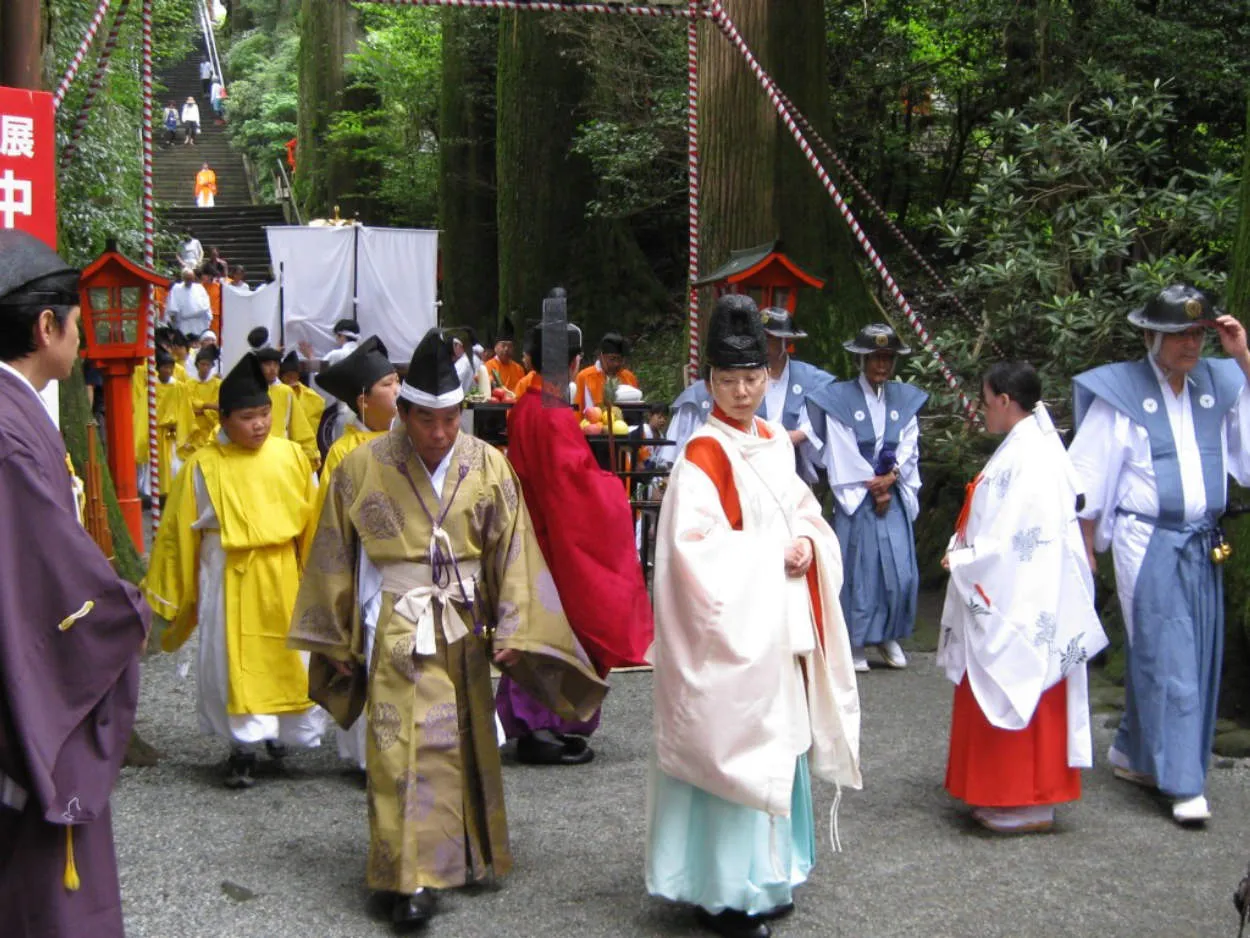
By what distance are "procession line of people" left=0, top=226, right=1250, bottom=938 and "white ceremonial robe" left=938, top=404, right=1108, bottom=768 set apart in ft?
0.04

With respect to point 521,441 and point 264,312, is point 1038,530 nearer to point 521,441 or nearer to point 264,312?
point 521,441

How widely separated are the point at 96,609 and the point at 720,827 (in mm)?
2064

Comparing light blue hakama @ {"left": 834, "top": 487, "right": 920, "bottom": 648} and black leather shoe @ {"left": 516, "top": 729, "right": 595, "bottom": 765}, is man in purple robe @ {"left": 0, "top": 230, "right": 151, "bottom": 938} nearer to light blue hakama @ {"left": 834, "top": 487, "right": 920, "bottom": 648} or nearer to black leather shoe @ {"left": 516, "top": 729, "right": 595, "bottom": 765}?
black leather shoe @ {"left": 516, "top": 729, "right": 595, "bottom": 765}

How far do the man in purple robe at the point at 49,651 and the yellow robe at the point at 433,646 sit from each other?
1.40 metres

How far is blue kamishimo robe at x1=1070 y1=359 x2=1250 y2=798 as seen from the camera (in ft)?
19.2

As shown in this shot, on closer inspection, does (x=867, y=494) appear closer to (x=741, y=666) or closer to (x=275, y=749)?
(x=275, y=749)

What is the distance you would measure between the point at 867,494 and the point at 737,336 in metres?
4.20

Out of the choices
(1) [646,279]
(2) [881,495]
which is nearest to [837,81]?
(1) [646,279]

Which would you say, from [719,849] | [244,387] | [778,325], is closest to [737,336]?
[719,849]

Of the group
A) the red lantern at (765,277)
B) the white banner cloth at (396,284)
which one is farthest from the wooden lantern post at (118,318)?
the white banner cloth at (396,284)

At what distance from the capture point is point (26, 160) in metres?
5.48

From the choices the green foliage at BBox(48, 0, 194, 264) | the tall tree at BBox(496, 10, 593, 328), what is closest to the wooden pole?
the green foliage at BBox(48, 0, 194, 264)

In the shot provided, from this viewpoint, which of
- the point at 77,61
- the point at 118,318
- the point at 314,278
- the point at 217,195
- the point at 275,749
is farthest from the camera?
the point at 217,195

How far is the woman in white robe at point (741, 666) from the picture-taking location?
436 centimetres
